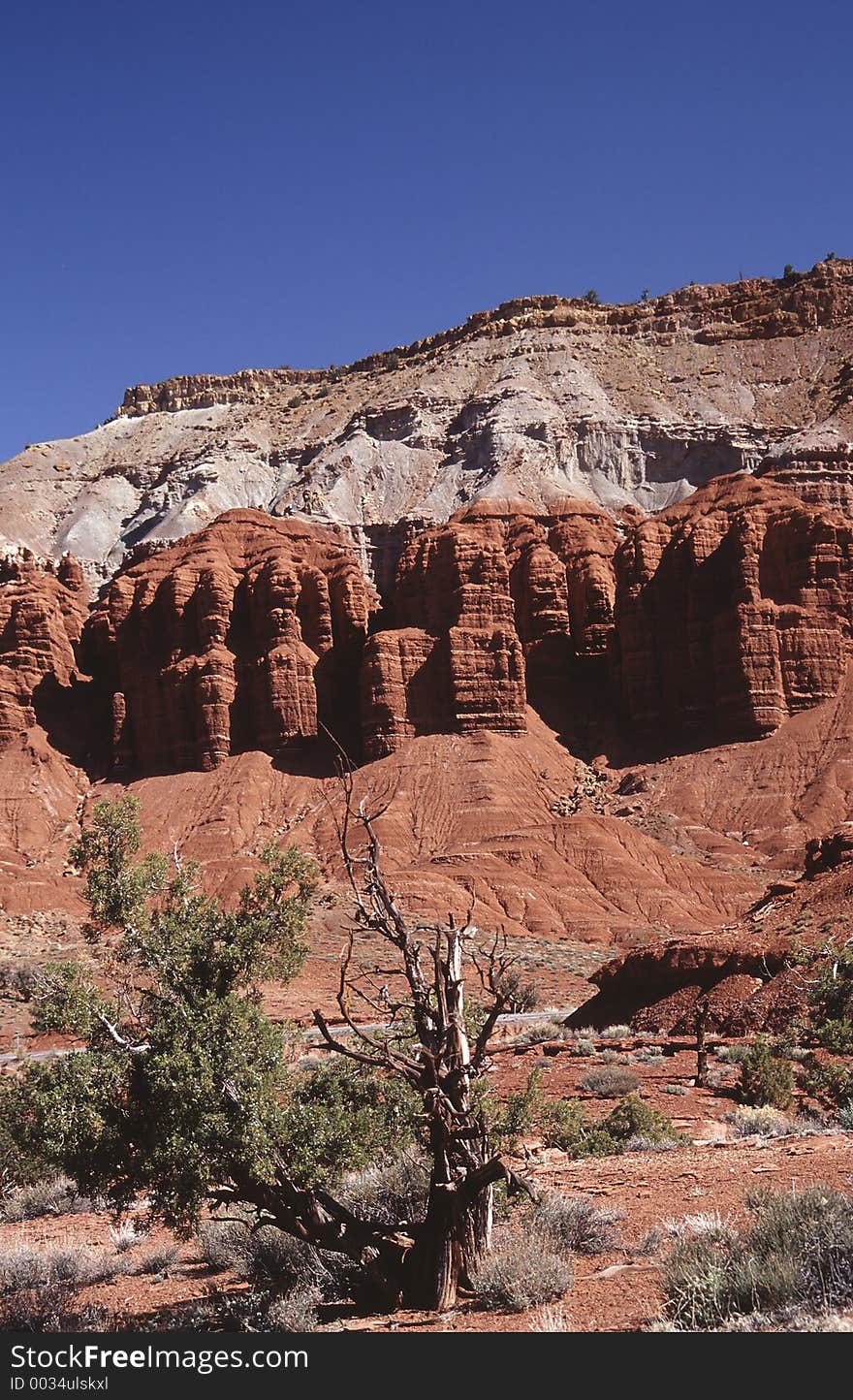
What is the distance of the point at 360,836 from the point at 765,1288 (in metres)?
56.7

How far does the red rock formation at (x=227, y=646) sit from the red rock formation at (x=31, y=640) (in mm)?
3199

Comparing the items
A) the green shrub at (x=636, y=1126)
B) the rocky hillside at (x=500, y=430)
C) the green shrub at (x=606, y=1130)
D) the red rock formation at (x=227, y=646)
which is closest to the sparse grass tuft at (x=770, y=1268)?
the green shrub at (x=606, y=1130)

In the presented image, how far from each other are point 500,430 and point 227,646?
5518 cm

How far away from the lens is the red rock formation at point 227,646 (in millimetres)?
83188

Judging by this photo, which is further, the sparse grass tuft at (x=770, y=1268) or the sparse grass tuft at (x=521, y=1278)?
the sparse grass tuft at (x=521, y=1278)

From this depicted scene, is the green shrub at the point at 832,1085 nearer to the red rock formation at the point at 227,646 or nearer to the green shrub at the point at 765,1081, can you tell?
the green shrub at the point at 765,1081

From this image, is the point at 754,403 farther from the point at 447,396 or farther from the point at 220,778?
the point at 220,778

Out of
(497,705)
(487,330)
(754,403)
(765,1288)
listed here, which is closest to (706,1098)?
(765,1288)

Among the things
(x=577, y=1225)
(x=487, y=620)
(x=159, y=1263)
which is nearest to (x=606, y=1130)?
(x=577, y=1225)

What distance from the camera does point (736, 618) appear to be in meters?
79.0

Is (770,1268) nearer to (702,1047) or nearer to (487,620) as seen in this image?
(702,1047)

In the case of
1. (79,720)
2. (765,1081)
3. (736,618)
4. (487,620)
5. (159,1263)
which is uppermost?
(487,620)

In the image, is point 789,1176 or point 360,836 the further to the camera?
point 360,836

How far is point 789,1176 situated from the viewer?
43.0 feet
